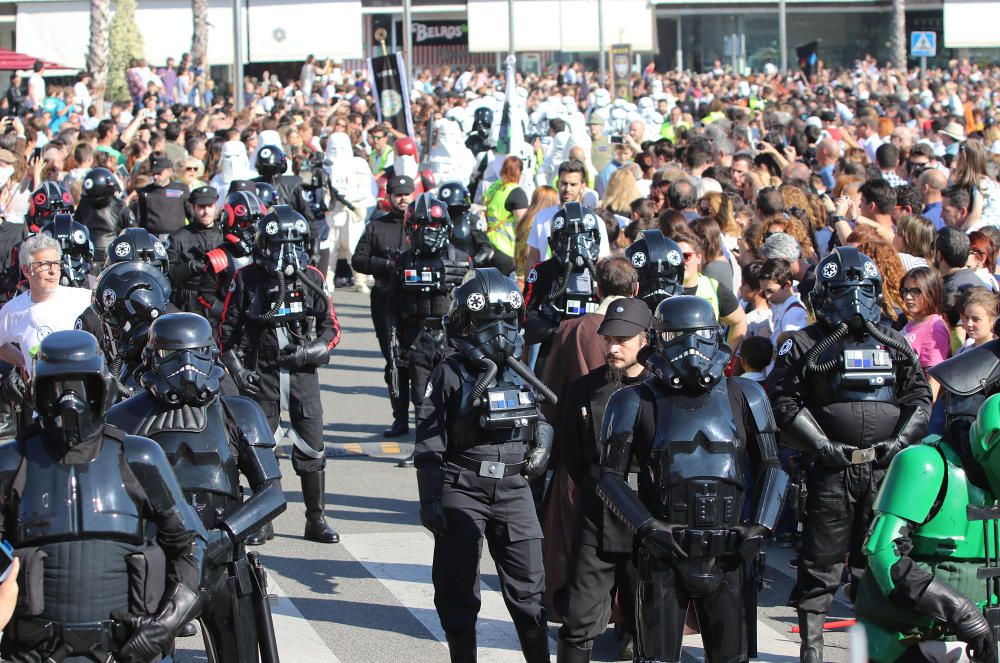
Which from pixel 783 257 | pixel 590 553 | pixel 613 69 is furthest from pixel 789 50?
pixel 590 553

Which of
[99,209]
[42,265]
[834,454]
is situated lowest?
[834,454]

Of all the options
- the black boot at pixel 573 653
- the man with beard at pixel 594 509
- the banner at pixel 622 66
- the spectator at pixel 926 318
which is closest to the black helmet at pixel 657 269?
the man with beard at pixel 594 509

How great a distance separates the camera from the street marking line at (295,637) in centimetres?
701

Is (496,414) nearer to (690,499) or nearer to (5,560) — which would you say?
(690,499)

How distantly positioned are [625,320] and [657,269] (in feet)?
4.51

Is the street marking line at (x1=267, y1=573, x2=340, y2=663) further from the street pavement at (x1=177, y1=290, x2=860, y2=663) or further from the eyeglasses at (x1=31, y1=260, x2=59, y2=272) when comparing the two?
the eyeglasses at (x1=31, y1=260, x2=59, y2=272)

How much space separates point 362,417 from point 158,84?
18.7 m

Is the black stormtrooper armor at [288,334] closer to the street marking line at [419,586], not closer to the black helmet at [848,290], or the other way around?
the street marking line at [419,586]

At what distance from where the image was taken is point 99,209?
12766 millimetres

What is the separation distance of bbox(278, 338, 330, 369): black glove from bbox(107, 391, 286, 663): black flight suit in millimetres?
2942

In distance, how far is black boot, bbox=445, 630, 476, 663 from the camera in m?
6.28

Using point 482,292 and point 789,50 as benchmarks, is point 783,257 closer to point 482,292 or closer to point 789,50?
point 482,292

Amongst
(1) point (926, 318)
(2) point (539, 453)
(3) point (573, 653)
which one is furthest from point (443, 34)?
(3) point (573, 653)

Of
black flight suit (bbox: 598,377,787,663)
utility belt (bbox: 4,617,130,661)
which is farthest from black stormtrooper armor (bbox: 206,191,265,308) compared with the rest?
utility belt (bbox: 4,617,130,661)
